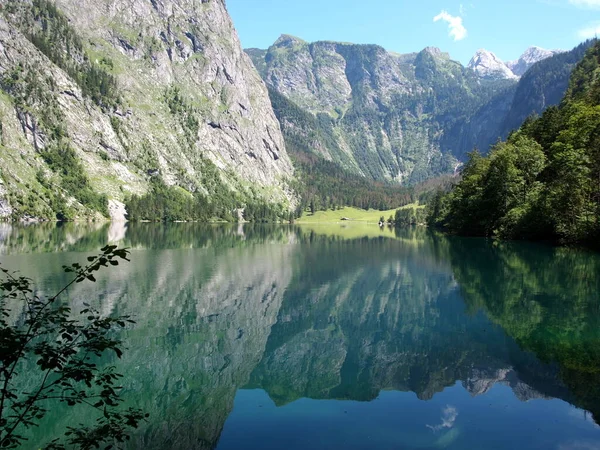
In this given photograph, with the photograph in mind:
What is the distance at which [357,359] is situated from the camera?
73.8 feet

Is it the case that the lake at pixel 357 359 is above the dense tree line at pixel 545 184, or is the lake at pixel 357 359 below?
below

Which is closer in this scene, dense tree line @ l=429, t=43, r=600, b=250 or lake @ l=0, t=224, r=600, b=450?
lake @ l=0, t=224, r=600, b=450

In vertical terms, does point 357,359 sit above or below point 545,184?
below

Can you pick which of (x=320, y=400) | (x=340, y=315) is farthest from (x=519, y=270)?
(x=320, y=400)

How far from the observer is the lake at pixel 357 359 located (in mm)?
14648

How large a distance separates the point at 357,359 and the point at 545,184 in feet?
251

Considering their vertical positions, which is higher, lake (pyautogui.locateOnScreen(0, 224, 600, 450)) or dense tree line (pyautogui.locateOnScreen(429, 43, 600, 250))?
dense tree line (pyautogui.locateOnScreen(429, 43, 600, 250))

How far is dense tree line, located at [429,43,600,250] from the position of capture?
210ft

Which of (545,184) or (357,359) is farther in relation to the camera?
(545,184)

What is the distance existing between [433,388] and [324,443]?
6.77 metres

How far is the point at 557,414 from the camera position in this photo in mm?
15258

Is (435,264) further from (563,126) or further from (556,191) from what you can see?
(563,126)

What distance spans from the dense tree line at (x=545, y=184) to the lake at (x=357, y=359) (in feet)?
72.1

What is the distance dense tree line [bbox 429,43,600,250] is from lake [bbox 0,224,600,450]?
21978 millimetres
